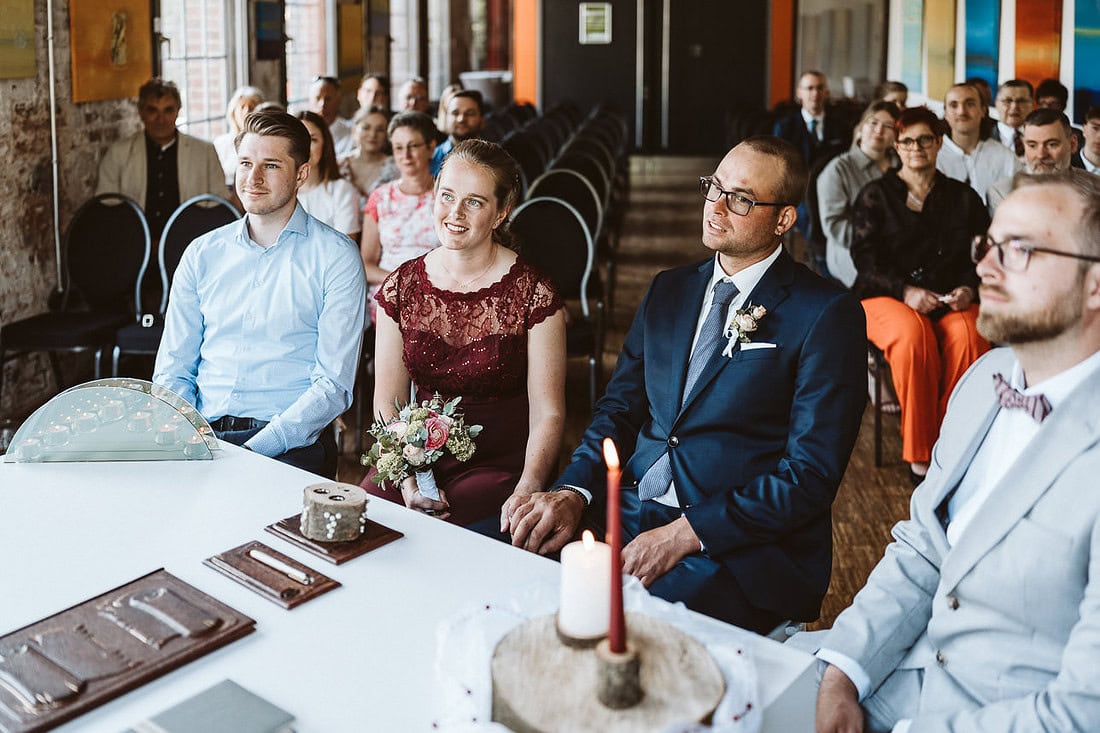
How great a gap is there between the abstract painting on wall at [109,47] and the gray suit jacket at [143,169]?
1.02ft

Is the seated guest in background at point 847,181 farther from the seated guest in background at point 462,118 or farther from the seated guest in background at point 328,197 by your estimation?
the seated guest in background at point 328,197

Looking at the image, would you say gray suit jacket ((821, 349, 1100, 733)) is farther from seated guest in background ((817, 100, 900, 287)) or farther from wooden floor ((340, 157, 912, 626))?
seated guest in background ((817, 100, 900, 287))

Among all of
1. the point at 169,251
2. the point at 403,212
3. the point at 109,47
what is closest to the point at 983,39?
the point at 403,212

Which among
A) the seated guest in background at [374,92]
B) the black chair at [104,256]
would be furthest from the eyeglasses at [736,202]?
the seated guest in background at [374,92]

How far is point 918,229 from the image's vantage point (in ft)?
16.2

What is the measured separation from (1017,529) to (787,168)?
1.06m

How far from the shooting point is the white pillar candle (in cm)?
139

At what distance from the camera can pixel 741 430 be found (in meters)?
2.56

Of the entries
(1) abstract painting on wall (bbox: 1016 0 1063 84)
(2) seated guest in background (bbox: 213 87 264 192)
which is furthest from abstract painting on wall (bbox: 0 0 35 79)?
A: (1) abstract painting on wall (bbox: 1016 0 1063 84)

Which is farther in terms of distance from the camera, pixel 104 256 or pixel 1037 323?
pixel 104 256

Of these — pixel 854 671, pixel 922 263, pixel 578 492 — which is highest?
pixel 922 263

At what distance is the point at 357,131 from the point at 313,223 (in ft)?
11.6

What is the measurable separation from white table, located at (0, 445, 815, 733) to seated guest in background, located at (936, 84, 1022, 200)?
5239mm

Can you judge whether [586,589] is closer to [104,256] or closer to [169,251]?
[169,251]
